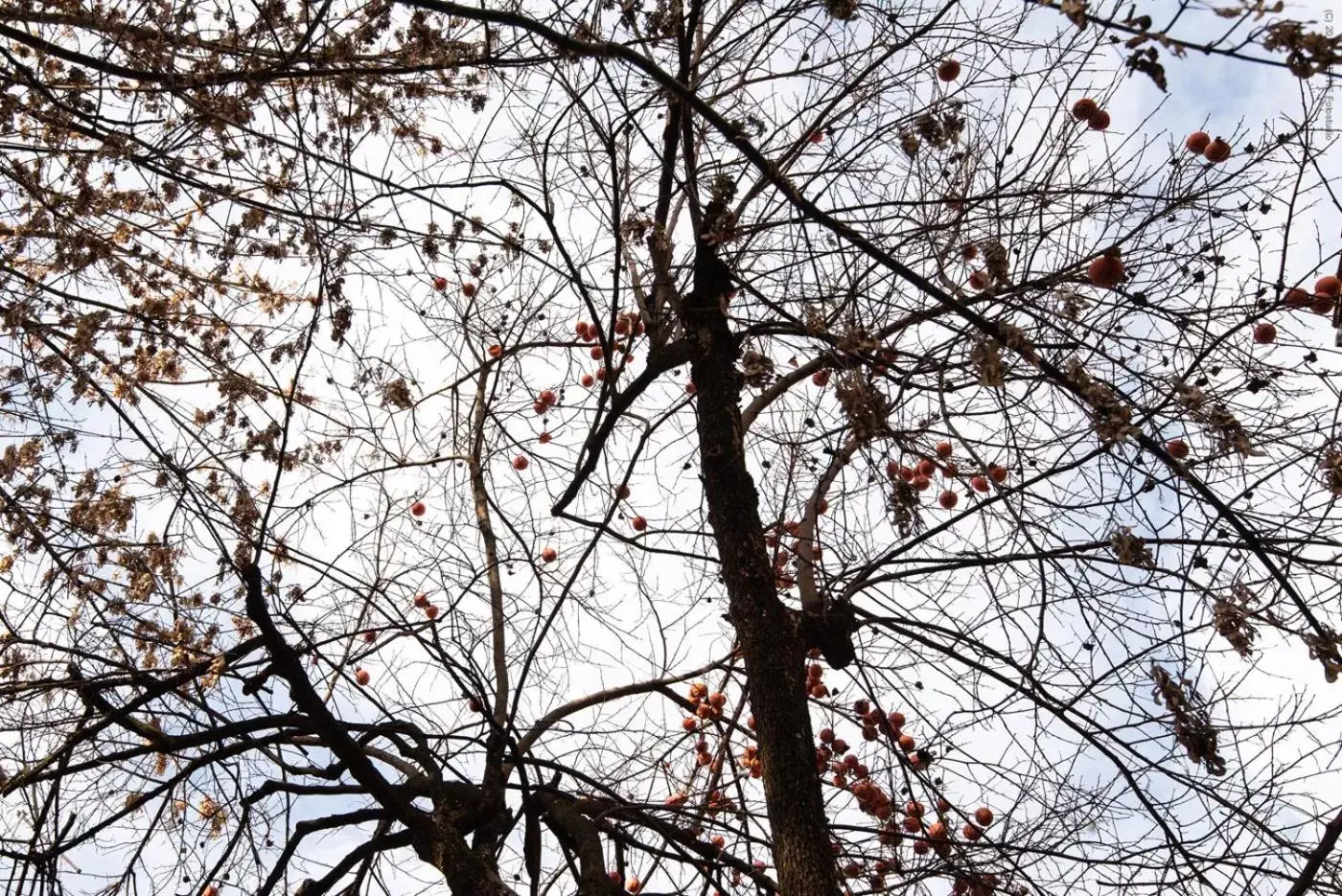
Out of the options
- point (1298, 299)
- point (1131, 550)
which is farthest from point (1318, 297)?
point (1131, 550)

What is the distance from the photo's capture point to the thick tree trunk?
3197 millimetres

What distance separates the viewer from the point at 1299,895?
2834mm

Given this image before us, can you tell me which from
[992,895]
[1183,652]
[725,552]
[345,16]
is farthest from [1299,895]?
[345,16]

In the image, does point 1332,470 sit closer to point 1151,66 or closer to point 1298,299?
point 1298,299

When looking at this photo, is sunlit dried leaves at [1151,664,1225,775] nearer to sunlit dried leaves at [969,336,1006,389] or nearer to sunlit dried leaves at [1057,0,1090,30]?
sunlit dried leaves at [969,336,1006,389]

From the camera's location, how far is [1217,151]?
3.51 m

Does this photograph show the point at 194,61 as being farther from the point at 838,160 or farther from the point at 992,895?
the point at 992,895

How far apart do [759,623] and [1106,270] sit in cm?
152

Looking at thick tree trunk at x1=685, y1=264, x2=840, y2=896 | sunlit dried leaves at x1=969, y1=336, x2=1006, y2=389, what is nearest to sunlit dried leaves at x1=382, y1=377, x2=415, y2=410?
thick tree trunk at x1=685, y1=264, x2=840, y2=896

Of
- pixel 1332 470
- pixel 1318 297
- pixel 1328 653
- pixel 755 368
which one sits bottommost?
pixel 1328 653

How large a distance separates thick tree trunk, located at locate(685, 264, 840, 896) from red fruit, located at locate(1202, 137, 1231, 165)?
1.66 metres

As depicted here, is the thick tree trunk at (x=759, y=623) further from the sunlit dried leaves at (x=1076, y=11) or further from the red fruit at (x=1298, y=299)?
the sunlit dried leaves at (x=1076, y=11)

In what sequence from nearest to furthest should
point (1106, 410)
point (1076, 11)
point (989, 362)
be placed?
point (1076, 11) → point (989, 362) → point (1106, 410)

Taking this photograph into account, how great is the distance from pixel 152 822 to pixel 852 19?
12.4ft
